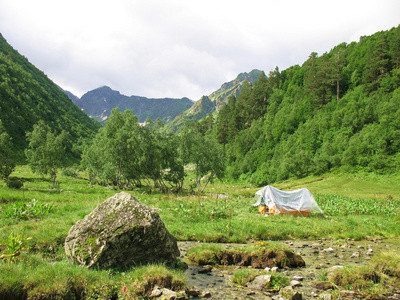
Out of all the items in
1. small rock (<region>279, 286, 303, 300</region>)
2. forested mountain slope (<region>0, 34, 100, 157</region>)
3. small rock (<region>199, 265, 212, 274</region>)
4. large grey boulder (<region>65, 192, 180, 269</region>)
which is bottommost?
small rock (<region>199, 265, 212, 274</region>)

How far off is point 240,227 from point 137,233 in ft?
33.0

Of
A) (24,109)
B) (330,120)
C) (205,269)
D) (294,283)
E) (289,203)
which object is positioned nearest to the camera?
(294,283)

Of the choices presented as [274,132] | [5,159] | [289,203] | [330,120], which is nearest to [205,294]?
[289,203]

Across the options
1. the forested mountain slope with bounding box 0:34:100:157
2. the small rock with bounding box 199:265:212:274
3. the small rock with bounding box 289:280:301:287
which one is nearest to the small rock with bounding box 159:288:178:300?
the small rock with bounding box 199:265:212:274

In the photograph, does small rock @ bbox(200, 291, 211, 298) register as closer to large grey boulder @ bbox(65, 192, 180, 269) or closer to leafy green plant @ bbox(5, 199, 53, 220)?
large grey boulder @ bbox(65, 192, 180, 269)

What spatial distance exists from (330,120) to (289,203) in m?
63.1

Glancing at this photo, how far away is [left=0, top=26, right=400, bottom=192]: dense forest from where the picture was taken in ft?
Answer: 153

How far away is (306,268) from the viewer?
36.8ft

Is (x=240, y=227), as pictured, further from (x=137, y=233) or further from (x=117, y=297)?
(x=117, y=297)

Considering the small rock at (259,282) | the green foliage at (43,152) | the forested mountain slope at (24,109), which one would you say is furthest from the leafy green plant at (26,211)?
the forested mountain slope at (24,109)

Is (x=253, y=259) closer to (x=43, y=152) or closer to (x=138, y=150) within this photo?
(x=138, y=150)

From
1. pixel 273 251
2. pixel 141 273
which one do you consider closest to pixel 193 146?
pixel 273 251

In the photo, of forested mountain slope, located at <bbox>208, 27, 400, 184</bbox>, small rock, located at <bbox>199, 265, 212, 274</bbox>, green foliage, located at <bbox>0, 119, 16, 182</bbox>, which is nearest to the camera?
small rock, located at <bbox>199, 265, 212, 274</bbox>

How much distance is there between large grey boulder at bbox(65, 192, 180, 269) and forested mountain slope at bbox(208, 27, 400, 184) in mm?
62466
